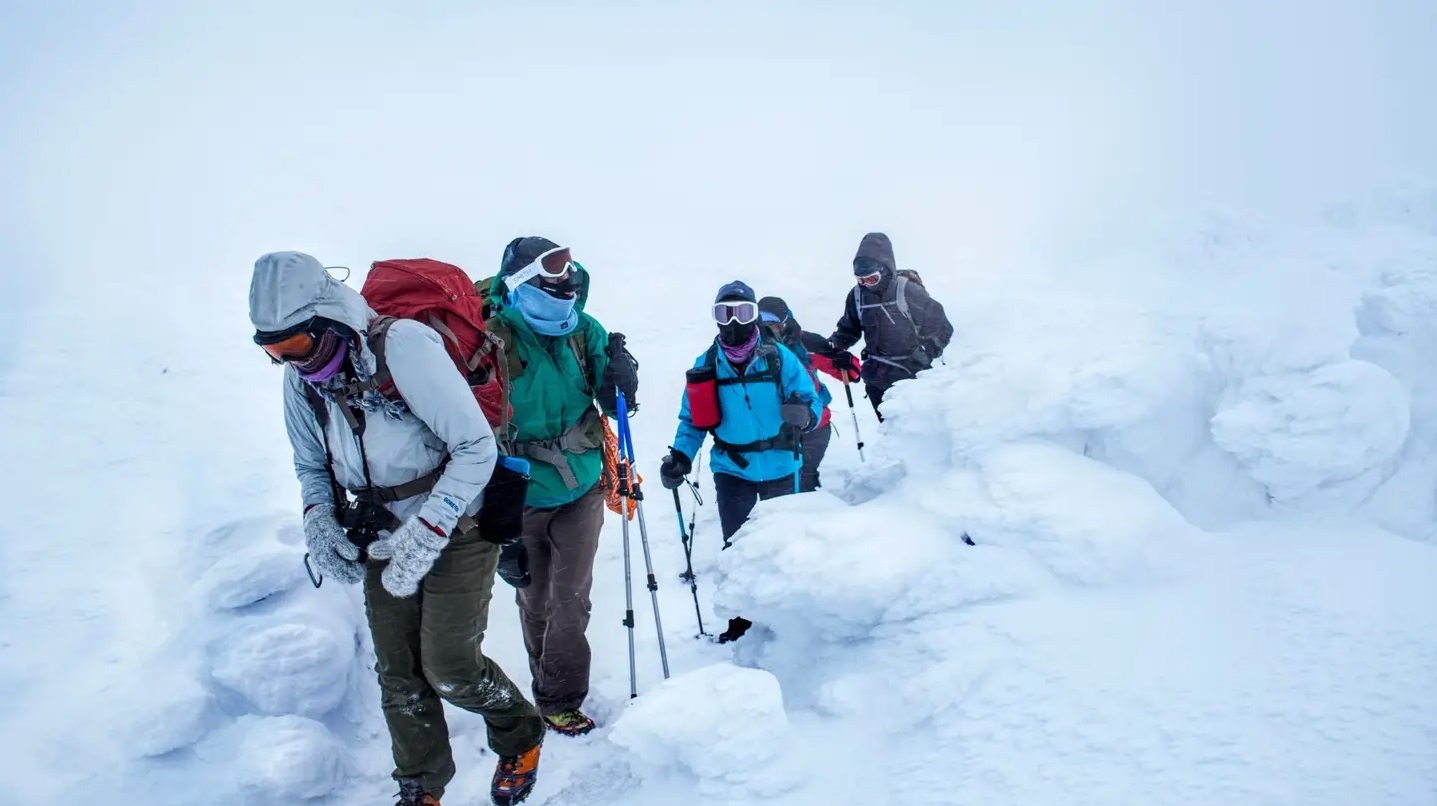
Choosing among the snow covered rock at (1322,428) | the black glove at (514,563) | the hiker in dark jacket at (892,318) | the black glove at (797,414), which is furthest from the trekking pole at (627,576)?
the hiker in dark jacket at (892,318)

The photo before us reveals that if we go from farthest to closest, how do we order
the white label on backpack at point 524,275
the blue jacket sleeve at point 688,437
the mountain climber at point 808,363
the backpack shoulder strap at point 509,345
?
1. the mountain climber at point 808,363
2. the blue jacket sleeve at point 688,437
3. the backpack shoulder strap at point 509,345
4. the white label on backpack at point 524,275

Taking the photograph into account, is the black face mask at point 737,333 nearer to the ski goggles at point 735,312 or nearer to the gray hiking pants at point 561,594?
the ski goggles at point 735,312

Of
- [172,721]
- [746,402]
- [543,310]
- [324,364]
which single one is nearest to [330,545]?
[324,364]

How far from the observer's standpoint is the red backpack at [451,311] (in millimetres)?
3203

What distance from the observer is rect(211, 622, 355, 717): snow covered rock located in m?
3.91

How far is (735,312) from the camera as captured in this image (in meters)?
4.89

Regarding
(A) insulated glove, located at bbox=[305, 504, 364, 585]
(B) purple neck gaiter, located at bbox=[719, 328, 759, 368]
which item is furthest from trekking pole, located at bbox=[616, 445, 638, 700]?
(A) insulated glove, located at bbox=[305, 504, 364, 585]

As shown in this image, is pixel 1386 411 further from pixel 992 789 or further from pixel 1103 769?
pixel 992 789

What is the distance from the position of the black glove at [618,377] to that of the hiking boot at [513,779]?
1.82 metres

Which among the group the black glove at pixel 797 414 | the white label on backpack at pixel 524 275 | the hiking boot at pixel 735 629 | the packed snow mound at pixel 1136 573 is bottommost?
the hiking boot at pixel 735 629

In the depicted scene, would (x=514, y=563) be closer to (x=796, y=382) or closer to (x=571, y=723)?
(x=571, y=723)

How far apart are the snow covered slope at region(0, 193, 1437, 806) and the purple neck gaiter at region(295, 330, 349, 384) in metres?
1.77

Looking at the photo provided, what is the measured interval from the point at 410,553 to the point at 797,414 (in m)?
2.66

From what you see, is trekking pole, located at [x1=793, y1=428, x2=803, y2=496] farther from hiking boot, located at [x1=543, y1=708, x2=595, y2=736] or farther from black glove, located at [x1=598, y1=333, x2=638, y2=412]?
hiking boot, located at [x1=543, y1=708, x2=595, y2=736]
